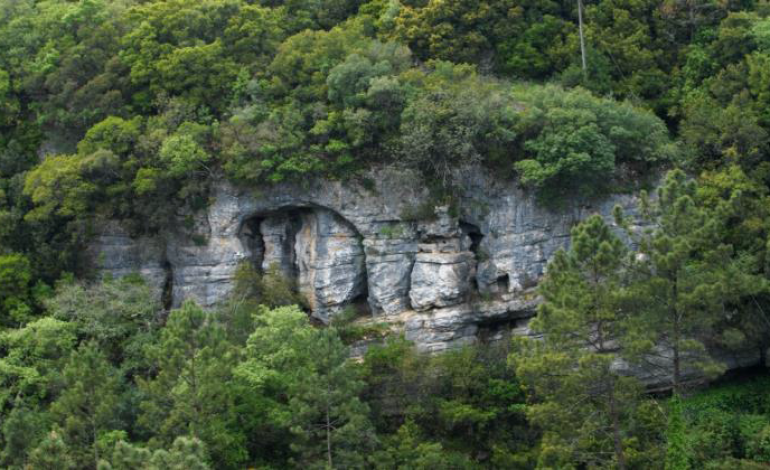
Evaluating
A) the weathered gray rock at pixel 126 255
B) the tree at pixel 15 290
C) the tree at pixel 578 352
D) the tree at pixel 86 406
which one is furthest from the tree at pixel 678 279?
the tree at pixel 15 290

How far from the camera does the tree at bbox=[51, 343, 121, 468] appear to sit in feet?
90.0

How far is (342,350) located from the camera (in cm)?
2902

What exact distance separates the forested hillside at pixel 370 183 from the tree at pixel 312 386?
77 mm

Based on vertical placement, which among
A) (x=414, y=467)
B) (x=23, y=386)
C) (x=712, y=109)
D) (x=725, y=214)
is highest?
(x=712, y=109)

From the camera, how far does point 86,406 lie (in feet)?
92.1

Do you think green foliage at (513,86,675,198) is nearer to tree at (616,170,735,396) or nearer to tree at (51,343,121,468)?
tree at (616,170,735,396)

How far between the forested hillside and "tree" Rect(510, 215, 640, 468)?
0.25ft

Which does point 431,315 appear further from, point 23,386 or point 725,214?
point 23,386

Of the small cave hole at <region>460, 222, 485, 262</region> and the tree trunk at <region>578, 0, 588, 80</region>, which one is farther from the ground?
the tree trunk at <region>578, 0, 588, 80</region>

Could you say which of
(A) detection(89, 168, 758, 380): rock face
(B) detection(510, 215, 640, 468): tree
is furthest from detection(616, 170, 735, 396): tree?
(A) detection(89, 168, 758, 380): rock face

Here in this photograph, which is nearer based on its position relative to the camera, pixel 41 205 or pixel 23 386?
pixel 23 386

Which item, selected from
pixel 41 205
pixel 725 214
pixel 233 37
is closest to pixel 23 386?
pixel 41 205

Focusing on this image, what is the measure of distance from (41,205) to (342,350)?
11.4 metres

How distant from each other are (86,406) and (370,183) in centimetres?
1064
